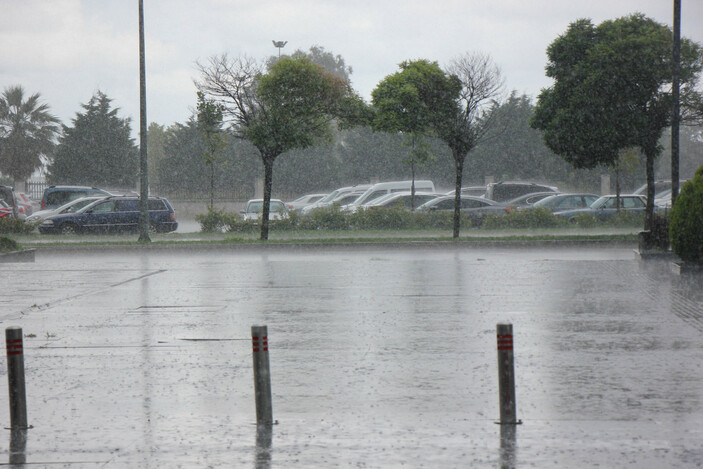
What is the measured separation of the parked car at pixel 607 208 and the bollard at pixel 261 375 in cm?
2904

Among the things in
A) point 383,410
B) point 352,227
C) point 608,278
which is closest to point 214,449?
point 383,410

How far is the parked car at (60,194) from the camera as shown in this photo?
38719mm

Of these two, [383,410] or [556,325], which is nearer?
[383,410]

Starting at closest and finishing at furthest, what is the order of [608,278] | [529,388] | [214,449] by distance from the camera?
[214,449]
[529,388]
[608,278]

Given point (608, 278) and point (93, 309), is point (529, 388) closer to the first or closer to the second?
point (93, 309)

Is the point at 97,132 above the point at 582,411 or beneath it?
above

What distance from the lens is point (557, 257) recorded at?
2205 centimetres

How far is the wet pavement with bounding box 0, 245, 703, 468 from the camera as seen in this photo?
5938 millimetres

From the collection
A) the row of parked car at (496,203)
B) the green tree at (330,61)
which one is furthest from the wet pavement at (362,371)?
the green tree at (330,61)

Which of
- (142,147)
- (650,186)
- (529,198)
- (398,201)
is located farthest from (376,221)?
(650,186)

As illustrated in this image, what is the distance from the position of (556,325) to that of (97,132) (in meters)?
51.1

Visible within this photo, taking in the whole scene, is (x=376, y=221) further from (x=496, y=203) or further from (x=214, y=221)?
(x=214, y=221)

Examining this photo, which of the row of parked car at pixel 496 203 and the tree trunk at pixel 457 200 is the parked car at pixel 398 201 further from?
the tree trunk at pixel 457 200

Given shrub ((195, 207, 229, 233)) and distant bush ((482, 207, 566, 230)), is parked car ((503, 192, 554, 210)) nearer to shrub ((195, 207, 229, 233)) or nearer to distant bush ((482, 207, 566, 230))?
distant bush ((482, 207, 566, 230))
